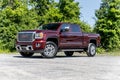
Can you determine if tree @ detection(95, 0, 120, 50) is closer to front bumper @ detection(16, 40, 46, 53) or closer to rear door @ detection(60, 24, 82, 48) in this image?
rear door @ detection(60, 24, 82, 48)

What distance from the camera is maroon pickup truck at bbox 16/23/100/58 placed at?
70.4ft

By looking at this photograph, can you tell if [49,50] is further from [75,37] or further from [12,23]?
[12,23]

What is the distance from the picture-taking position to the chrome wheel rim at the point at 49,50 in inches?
856

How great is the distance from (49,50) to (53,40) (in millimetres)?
735

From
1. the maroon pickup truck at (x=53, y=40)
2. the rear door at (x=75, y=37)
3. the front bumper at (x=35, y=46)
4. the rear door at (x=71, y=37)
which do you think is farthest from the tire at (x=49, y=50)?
the rear door at (x=75, y=37)

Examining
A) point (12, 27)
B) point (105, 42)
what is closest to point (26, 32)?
point (12, 27)

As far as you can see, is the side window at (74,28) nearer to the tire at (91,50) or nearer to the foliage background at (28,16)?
the tire at (91,50)

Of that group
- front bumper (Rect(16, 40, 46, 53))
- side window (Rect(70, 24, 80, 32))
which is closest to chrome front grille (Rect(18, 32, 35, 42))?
front bumper (Rect(16, 40, 46, 53))

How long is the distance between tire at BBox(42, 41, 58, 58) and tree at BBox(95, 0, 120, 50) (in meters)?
13.8

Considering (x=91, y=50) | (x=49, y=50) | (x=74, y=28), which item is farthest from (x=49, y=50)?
(x=91, y=50)

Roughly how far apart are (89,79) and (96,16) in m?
25.1

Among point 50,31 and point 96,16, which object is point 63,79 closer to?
point 50,31

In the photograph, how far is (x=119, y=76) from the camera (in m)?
12.9

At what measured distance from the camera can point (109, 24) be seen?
118 feet
